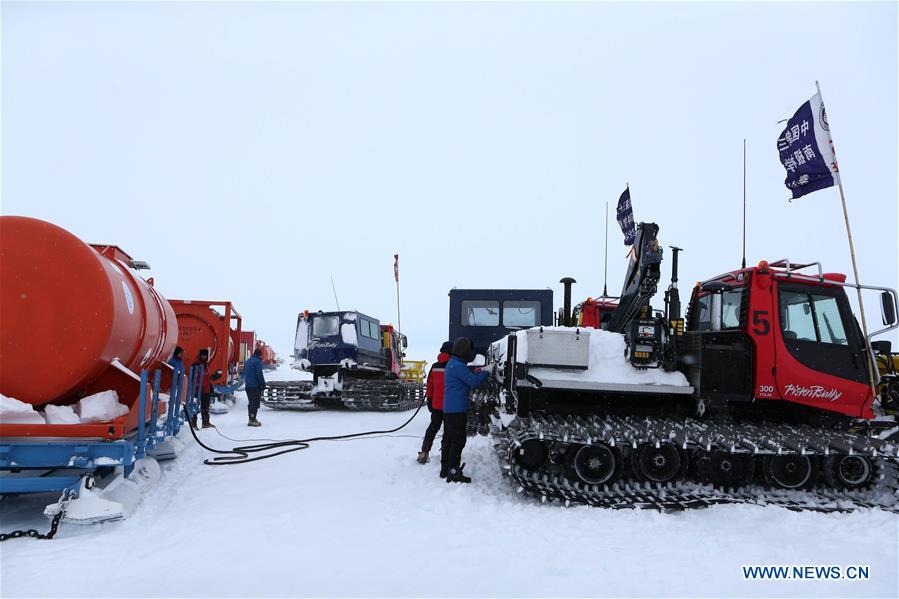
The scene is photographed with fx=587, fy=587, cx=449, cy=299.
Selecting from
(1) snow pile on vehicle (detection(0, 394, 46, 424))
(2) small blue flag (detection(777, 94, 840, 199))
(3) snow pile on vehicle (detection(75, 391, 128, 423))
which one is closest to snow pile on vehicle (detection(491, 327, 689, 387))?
(2) small blue flag (detection(777, 94, 840, 199))

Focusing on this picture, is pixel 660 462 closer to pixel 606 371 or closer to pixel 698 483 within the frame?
pixel 698 483

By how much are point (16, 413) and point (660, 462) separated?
622cm

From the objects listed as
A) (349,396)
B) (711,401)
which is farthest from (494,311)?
(711,401)

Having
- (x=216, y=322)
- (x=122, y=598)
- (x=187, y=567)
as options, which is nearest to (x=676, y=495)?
(x=187, y=567)

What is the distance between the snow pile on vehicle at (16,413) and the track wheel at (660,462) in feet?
19.1

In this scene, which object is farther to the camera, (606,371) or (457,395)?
(457,395)

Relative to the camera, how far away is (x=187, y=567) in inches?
164

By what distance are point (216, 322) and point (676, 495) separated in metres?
9.21

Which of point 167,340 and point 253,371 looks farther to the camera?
point 253,371

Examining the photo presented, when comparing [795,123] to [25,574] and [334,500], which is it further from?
[25,574]

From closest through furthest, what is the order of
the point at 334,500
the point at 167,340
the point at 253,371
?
the point at 334,500 → the point at 167,340 → the point at 253,371

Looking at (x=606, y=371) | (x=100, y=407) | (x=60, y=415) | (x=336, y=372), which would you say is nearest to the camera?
(x=60, y=415)

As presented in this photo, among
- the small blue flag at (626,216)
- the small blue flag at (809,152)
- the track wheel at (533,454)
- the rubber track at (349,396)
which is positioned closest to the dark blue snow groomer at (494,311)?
the small blue flag at (626,216)

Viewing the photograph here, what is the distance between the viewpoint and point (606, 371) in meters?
7.00
